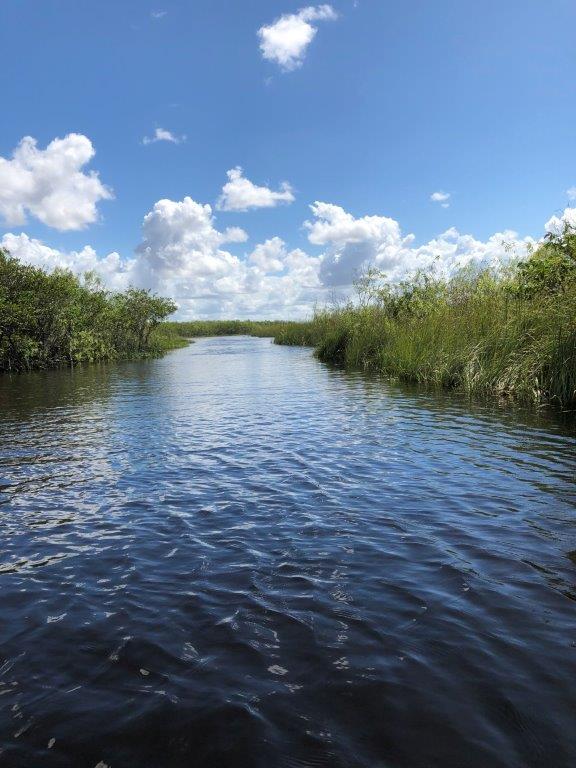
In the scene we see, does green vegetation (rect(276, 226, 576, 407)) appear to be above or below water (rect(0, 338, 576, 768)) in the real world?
above

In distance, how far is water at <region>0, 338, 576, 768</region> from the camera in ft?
9.82

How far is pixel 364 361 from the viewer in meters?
28.2

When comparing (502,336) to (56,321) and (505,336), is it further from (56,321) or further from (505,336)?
(56,321)

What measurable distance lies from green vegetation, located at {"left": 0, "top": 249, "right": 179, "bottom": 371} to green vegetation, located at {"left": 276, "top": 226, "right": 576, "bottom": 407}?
23622mm

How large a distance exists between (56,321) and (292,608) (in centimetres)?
3796

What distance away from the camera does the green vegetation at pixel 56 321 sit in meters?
33.2

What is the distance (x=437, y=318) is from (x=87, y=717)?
19.5 meters

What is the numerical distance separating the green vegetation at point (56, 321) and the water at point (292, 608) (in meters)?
26.6

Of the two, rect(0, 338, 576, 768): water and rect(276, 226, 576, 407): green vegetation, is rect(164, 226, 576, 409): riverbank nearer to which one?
rect(276, 226, 576, 407): green vegetation

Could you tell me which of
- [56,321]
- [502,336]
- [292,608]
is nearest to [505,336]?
→ [502,336]

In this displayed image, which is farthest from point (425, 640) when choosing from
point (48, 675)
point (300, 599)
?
point (48, 675)

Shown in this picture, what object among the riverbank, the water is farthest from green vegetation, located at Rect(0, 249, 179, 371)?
the water

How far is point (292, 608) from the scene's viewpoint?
4.40 meters

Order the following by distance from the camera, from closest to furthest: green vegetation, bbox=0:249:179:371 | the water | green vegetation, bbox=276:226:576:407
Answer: the water, green vegetation, bbox=276:226:576:407, green vegetation, bbox=0:249:179:371
